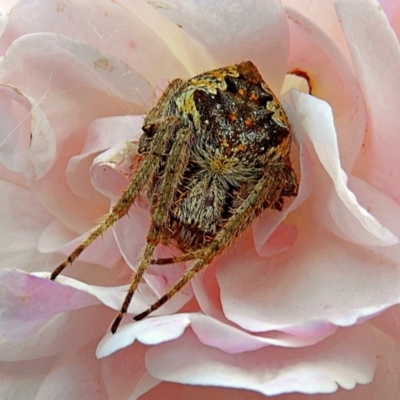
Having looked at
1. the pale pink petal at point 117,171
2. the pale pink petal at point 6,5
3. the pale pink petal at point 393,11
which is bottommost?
the pale pink petal at point 117,171

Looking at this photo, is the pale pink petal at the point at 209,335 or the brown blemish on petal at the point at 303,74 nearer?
the pale pink petal at the point at 209,335

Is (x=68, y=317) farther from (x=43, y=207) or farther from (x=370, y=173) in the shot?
(x=370, y=173)

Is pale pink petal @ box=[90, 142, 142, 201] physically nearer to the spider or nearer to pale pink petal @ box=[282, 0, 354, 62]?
the spider

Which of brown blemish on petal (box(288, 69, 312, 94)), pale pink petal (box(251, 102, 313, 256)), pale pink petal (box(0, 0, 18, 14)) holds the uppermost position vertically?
brown blemish on petal (box(288, 69, 312, 94))

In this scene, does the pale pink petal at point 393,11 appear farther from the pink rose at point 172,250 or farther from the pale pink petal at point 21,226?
the pale pink petal at point 21,226

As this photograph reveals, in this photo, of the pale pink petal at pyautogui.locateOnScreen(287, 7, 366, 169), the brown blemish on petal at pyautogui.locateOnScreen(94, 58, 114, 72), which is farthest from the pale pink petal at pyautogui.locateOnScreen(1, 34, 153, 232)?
the pale pink petal at pyautogui.locateOnScreen(287, 7, 366, 169)

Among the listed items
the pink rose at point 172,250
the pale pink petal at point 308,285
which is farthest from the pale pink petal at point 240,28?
the pale pink petal at point 308,285

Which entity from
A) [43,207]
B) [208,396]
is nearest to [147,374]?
[208,396]

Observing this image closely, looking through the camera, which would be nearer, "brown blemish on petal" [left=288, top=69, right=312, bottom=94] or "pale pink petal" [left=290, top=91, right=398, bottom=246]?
"pale pink petal" [left=290, top=91, right=398, bottom=246]

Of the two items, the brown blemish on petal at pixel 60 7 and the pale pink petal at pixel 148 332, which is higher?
the brown blemish on petal at pixel 60 7
